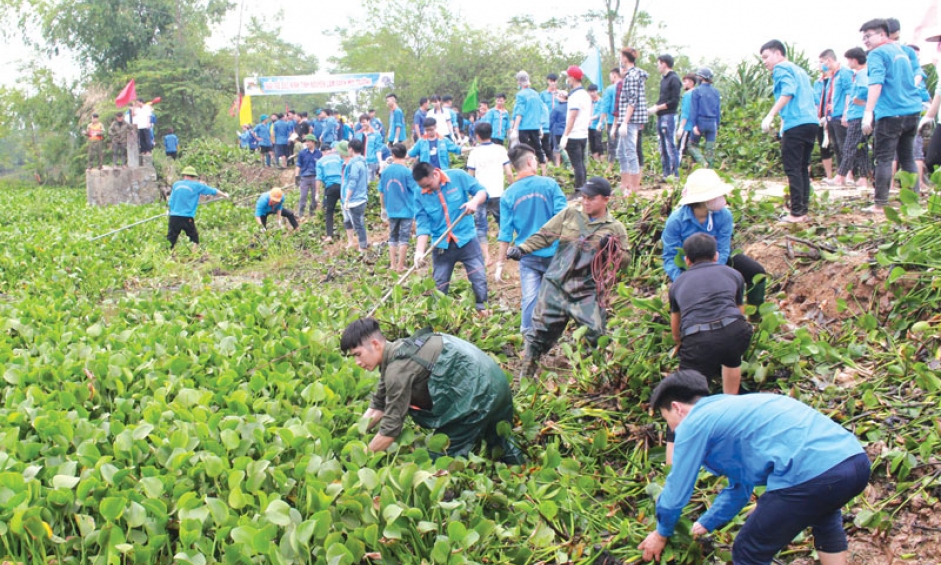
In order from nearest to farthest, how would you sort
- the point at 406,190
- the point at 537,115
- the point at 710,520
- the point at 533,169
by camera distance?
the point at 710,520, the point at 533,169, the point at 406,190, the point at 537,115

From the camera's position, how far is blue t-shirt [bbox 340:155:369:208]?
10930 mm

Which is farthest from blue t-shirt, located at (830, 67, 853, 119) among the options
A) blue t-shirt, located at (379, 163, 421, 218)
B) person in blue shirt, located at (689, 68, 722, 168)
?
blue t-shirt, located at (379, 163, 421, 218)

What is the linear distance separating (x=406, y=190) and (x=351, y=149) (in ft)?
6.25

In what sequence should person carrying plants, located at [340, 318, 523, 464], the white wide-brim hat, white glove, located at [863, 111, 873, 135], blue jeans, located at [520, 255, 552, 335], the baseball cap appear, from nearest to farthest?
1. person carrying plants, located at [340, 318, 523, 464]
2. the white wide-brim hat
3. the baseball cap
4. blue jeans, located at [520, 255, 552, 335]
5. white glove, located at [863, 111, 873, 135]

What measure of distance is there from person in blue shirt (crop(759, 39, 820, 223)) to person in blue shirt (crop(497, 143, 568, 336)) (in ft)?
6.95

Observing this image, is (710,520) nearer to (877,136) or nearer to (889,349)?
(889,349)

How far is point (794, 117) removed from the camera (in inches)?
264

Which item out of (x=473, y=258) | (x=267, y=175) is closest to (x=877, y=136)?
(x=473, y=258)

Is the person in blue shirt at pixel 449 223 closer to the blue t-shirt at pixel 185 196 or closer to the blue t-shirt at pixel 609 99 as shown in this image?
the blue t-shirt at pixel 609 99

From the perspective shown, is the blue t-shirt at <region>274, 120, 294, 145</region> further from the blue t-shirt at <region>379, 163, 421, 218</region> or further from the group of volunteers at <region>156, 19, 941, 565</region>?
the blue t-shirt at <region>379, 163, 421, 218</region>

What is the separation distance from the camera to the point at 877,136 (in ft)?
22.6

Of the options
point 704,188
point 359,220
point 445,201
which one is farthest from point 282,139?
point 704,188

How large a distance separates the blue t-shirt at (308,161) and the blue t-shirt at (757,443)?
11462 mm

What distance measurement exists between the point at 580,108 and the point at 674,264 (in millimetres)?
4996
